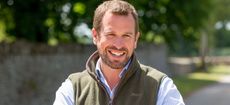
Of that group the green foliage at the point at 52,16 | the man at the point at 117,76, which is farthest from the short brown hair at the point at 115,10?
the green foliage at the point at 52,16

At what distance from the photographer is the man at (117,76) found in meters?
2.66

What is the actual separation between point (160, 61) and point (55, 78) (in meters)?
16.4

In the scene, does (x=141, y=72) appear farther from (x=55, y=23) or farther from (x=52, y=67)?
(x=55, y=23)

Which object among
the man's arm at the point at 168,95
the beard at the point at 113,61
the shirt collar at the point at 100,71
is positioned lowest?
the man's arm at the point at 168,95

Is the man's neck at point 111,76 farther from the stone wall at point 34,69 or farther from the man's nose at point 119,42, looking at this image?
the stone wall at point 34,69

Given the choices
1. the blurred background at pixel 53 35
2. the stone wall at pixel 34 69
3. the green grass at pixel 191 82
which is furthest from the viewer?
the green grass at pixel 191 82

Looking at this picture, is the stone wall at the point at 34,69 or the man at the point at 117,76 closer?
the man at the point at 117,76

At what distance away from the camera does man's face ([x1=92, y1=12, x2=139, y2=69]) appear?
264cm

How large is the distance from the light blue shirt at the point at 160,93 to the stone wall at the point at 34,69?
8.94 metres

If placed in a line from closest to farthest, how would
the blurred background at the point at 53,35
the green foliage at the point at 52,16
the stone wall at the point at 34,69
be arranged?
the stone wall at the point at 34,69 < the blurred background at the point at 53,35 < the green foliage at the point at 52,16

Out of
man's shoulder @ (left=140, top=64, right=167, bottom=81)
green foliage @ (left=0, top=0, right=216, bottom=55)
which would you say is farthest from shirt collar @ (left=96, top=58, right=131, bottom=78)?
green foliage @ (left=0, top=0, right=216, bottom=55)

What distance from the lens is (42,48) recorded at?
13.5m

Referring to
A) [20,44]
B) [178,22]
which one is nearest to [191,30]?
[178,22]

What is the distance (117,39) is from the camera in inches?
105
